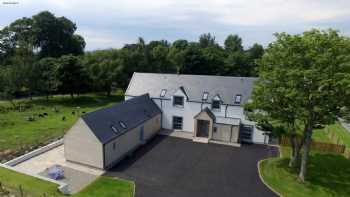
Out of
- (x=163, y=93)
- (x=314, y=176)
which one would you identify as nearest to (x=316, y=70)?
(x=314, y=176)

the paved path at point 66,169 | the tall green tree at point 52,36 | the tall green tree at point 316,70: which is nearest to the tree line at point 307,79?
the tall green tree at point 316,70

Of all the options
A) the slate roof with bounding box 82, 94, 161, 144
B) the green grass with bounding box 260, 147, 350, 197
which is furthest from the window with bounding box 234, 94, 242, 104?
the slate roof with bounding box 82, 94, 161, 144

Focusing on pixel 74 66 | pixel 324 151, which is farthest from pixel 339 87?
pixel 74 66

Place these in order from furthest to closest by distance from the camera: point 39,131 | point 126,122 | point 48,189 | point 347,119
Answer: point 39,131
point 126,122
point 347,119
point 48,189

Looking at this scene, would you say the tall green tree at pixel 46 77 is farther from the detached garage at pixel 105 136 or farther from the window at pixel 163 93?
the detached garage at pixel 105 136

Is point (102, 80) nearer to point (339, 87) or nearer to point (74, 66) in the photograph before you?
point (74, 66)

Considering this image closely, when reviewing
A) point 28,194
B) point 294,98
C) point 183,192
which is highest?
point 294,98
